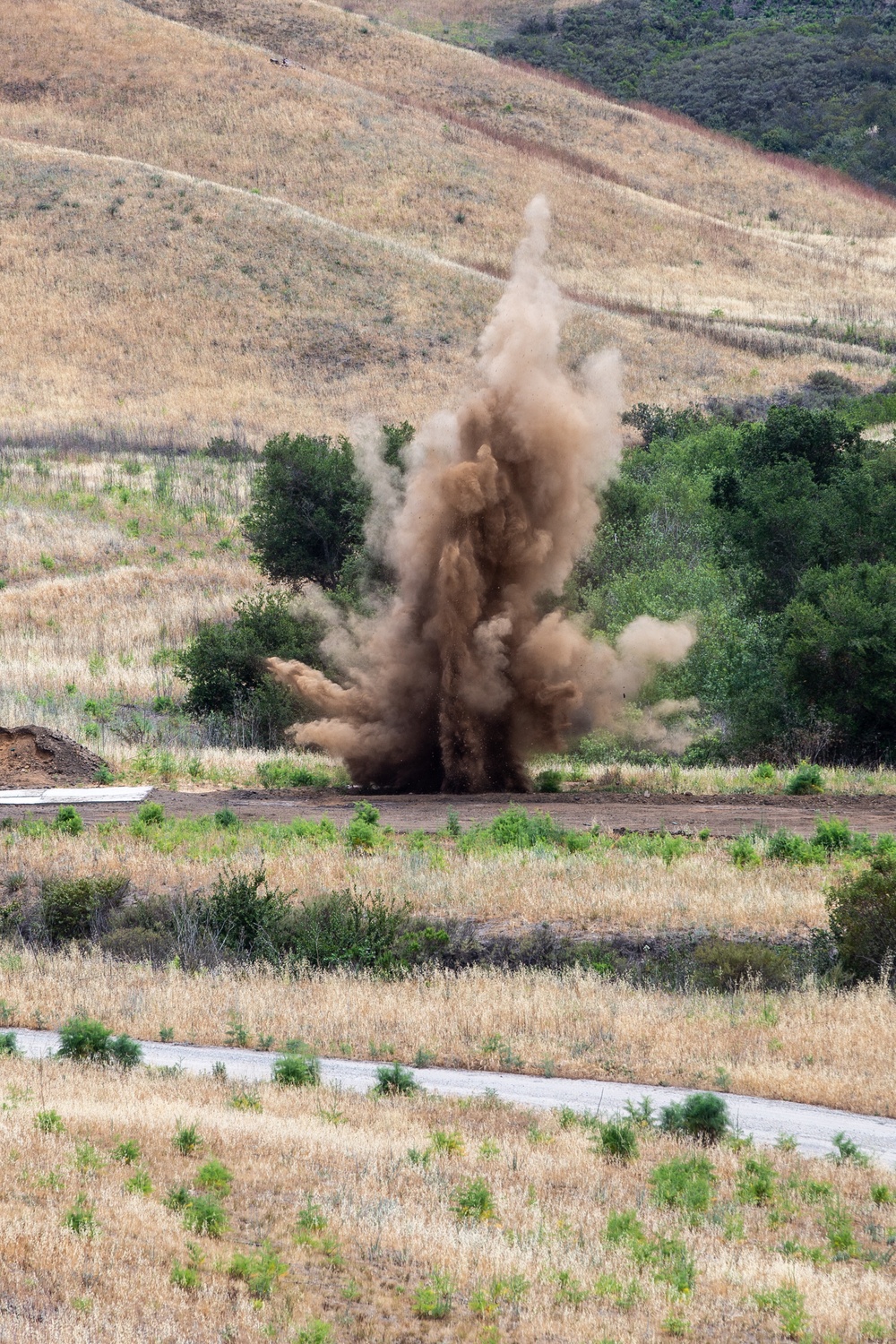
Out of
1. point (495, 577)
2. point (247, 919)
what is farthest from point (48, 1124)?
point (495, 577)

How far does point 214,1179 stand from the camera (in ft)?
33.5

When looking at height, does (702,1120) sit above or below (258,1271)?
below

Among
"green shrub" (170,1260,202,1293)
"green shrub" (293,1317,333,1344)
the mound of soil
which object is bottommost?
the mound of soil

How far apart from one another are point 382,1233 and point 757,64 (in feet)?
470

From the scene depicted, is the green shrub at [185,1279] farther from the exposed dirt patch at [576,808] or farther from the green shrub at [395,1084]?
the exposed dirt patch at [576,808]

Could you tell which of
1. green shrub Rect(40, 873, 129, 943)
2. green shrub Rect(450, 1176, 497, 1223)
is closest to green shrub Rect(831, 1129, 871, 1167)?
green shrub Rect(450, 1176, 497, 1223)

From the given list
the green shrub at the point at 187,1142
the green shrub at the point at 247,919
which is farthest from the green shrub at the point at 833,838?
the green shrub at the point at 187,1142

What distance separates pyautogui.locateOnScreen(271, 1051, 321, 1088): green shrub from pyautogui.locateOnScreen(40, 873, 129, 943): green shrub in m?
6.94

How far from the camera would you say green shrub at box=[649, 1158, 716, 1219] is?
10.6 meters

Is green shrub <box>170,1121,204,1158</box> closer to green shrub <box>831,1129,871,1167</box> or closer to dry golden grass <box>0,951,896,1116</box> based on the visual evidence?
dry golden grass <box>0,951,896,1116</box>

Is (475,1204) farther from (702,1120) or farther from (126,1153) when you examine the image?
(702,1120)

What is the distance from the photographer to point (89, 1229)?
897cm

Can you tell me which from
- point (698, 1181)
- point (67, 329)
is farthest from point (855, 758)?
point (67, 329)

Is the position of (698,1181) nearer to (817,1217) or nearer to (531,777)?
(817,1217)
